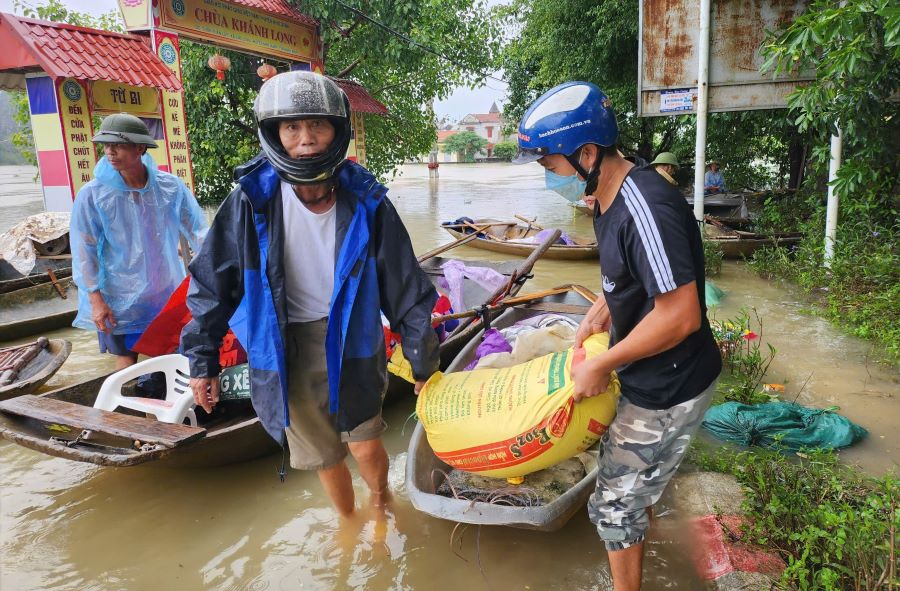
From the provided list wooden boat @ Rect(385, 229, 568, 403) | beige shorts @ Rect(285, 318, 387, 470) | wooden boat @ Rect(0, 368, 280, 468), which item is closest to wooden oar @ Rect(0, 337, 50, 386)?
wooden boat @ Rect(0, 368, 280, 468)

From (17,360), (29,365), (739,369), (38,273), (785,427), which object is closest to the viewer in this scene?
(785,427)

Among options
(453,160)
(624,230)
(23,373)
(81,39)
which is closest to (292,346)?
(624,230)

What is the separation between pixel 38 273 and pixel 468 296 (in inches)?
204

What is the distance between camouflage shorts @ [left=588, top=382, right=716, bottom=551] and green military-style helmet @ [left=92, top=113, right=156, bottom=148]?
3.19m

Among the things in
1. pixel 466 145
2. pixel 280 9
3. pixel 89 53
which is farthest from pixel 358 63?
pixel 466 145

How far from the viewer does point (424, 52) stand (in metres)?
11.6

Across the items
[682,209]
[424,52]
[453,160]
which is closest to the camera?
[682,209]

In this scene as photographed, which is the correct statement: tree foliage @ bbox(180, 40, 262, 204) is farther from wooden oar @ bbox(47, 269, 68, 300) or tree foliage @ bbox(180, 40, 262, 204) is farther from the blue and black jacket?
the blue and black jacket

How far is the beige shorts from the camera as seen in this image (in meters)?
2.40

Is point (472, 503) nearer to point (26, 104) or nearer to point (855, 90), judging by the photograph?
point (855, 90)

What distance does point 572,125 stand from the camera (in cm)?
189

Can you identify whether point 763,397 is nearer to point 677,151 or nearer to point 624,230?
point 624,230

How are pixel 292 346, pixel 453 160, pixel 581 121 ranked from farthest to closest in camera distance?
pixel 453 160
pixel 292 346
pixel 581 121

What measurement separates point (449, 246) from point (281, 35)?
5.15 metres
